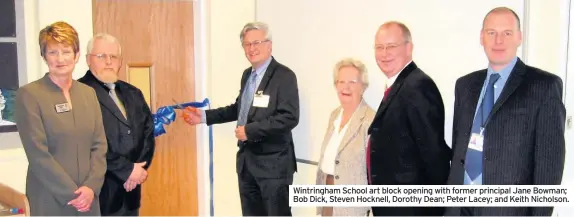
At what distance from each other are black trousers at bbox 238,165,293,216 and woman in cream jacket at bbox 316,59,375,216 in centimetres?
33

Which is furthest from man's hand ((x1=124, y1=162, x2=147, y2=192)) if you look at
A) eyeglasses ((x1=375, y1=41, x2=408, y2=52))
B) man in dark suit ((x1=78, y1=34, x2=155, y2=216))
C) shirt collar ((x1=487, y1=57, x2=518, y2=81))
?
shirt collar ((x1=487, y1=57, x2=518, y2=81))

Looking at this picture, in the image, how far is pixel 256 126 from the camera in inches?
119

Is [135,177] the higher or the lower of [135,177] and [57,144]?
the lower

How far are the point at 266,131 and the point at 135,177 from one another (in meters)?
0.79

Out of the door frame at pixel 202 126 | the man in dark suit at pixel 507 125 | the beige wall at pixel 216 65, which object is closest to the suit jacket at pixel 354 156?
the man in dark suit at pixel 507 125

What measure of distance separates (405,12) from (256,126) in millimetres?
1099

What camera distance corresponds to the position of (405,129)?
232 cm

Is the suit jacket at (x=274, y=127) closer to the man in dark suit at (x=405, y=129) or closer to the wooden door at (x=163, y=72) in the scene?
the man in dark suit at (x=405, y=129)

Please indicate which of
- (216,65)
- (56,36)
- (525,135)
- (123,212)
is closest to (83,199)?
(123,212)

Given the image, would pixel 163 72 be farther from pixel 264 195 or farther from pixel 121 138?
pixel 264 195

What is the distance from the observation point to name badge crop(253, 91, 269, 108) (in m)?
3.08

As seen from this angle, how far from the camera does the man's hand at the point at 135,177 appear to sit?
268 centimetres

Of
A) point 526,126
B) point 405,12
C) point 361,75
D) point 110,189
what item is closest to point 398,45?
point 361,75

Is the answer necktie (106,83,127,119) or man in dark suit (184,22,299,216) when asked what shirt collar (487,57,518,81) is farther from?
necktie (106,83,127,119)
